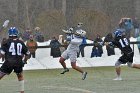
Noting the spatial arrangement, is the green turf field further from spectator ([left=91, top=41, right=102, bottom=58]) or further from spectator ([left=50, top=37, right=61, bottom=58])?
spectator ([left=91, top=41, right=102, bottom=58])

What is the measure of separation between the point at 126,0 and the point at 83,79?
28.5 metres

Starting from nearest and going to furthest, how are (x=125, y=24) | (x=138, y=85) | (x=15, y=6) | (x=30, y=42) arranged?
(x=138, y=85) → (x=30, y=42) → (x=125, y=24) → (x=15, y=6)

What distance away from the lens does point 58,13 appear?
4147cm

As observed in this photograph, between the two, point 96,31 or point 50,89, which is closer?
point 50,89

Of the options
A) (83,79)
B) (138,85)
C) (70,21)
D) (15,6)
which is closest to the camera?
(138,85)

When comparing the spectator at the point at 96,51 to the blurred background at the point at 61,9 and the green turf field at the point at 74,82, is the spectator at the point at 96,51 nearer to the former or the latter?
the green turf field at the point at 74,82

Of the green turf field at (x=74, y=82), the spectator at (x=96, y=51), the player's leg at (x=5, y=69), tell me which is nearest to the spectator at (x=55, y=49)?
the green turf field at (x=74, y=82)

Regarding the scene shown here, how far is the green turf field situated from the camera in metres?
19.1

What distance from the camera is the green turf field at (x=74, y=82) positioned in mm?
19062

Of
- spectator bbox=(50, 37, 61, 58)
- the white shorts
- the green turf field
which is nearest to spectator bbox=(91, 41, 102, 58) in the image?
spectator bbox=(50, 37, 61, 58)

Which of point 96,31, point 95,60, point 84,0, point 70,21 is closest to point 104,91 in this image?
point 95,60

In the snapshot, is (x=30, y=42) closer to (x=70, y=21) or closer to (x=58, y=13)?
(x=58, y=13)

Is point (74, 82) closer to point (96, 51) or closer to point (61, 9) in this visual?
point (96, 51)

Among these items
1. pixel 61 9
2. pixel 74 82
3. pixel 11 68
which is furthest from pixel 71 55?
pixel 61 9
